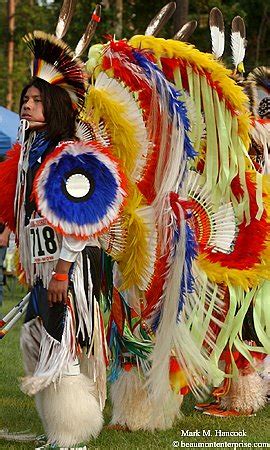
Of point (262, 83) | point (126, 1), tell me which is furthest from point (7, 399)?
point (126, 1)

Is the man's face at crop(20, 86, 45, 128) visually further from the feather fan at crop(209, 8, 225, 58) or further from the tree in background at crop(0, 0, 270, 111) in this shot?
the tree in background at crop(0, 0, 270, 111)

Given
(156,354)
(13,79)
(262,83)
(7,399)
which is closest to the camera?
(156,354)

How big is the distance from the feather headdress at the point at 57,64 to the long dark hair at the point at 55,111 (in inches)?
1.5

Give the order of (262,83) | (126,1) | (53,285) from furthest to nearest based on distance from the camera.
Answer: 1. (126,1)
2. (262,83)
3. (53,285)

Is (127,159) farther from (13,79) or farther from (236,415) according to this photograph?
(13,79)

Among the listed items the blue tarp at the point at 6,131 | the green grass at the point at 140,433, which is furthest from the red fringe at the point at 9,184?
the blue tarp at the point at 6,131

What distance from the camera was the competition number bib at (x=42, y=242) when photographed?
12.3 feet

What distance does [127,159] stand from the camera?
407 centimetres

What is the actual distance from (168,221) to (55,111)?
735 millimetres

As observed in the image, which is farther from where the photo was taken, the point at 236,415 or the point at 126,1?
the point at 126,1

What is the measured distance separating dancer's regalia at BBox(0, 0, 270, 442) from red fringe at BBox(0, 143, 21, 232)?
1.29 feet

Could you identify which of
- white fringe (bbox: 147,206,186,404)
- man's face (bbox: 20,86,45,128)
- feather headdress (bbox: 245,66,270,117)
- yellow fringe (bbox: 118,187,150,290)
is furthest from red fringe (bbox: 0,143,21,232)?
feather headdress (bbox: 245,66,270,117)

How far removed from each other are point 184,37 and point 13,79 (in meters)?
21.3

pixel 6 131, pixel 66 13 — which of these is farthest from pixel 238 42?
pixel 6 131
